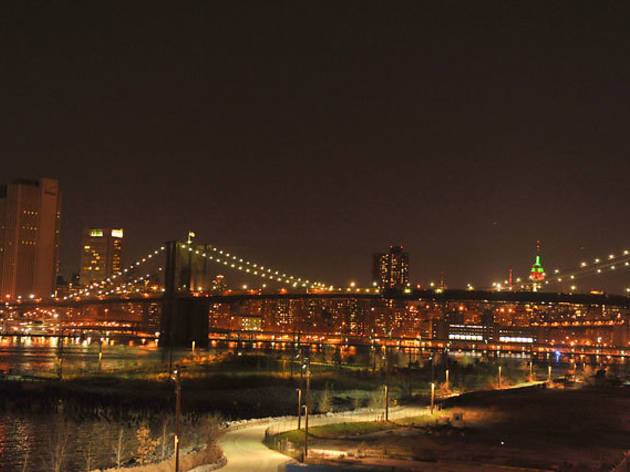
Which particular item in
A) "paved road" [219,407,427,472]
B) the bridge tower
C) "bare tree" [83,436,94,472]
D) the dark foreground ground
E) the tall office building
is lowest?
"bare tree" [83,436,94,472]

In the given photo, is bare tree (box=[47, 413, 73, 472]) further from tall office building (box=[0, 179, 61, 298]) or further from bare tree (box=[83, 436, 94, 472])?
tall office building (box=[0, 179, 61, 298])

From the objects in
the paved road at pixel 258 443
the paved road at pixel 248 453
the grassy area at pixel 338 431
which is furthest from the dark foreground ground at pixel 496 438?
the paved road at pixel 248 453

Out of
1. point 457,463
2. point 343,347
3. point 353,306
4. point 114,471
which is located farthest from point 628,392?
point 353,306

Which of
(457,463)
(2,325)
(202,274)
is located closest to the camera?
(457,463)

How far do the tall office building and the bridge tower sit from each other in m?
104

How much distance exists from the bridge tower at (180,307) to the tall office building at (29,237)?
104m

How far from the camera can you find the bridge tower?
81312 millimetres

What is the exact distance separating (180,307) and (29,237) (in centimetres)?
11676

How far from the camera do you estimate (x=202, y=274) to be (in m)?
92.4

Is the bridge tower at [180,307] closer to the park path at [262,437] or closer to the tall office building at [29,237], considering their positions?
the park path at [262,437]

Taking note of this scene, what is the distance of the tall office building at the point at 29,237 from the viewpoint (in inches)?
7283

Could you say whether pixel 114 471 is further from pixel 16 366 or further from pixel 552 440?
pixel 16 366

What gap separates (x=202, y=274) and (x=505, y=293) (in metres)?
33.9

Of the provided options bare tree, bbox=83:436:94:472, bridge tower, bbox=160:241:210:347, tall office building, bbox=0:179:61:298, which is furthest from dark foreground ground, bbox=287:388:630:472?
tall office building, bbox=0:179:61:298
